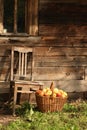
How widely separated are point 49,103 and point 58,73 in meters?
1.26

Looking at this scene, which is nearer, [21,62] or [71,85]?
[21,62]

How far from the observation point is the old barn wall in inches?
359

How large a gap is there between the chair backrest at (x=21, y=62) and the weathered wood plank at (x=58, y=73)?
0.24 metres

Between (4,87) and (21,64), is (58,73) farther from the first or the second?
(4,87)

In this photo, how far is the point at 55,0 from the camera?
917 centimetres

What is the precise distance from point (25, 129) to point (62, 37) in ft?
8.69

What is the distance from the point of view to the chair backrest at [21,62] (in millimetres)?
8945

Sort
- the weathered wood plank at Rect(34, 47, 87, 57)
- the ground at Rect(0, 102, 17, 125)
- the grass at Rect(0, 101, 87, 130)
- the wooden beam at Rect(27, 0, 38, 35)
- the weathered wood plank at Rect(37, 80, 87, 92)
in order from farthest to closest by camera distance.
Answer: the weathered wood plank at Rect(37, 80, 87, 92)
the weathered wood plank at Rect(34, 47, 87, 57)
the wooden beam at Rect(27, 0, 38, 35)
the ground at Rect(0, 102, 17, 125)
the grass at Rect(0, 101, 87, 130)

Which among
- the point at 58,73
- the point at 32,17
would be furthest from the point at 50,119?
the point at 32,17

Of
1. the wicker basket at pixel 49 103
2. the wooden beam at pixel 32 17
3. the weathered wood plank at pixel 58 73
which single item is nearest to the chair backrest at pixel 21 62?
the weathered wood plank at pixel 58 73

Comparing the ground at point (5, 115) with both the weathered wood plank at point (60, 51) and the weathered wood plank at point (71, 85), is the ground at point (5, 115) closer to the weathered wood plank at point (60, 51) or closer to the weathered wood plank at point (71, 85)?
the weathered wood plank at point (71, 85)

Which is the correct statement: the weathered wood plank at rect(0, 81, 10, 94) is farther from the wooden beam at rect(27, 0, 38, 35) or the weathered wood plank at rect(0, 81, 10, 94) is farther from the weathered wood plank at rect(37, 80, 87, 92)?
the wooden beam at rect(27, 0, 38, 35)

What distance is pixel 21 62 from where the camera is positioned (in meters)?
9.02

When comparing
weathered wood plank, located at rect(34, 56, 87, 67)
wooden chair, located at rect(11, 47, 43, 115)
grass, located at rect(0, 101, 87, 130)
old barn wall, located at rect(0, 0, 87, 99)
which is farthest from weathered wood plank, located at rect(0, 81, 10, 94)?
weathered wood plank, located at rect(34, 56, 87, 67)
